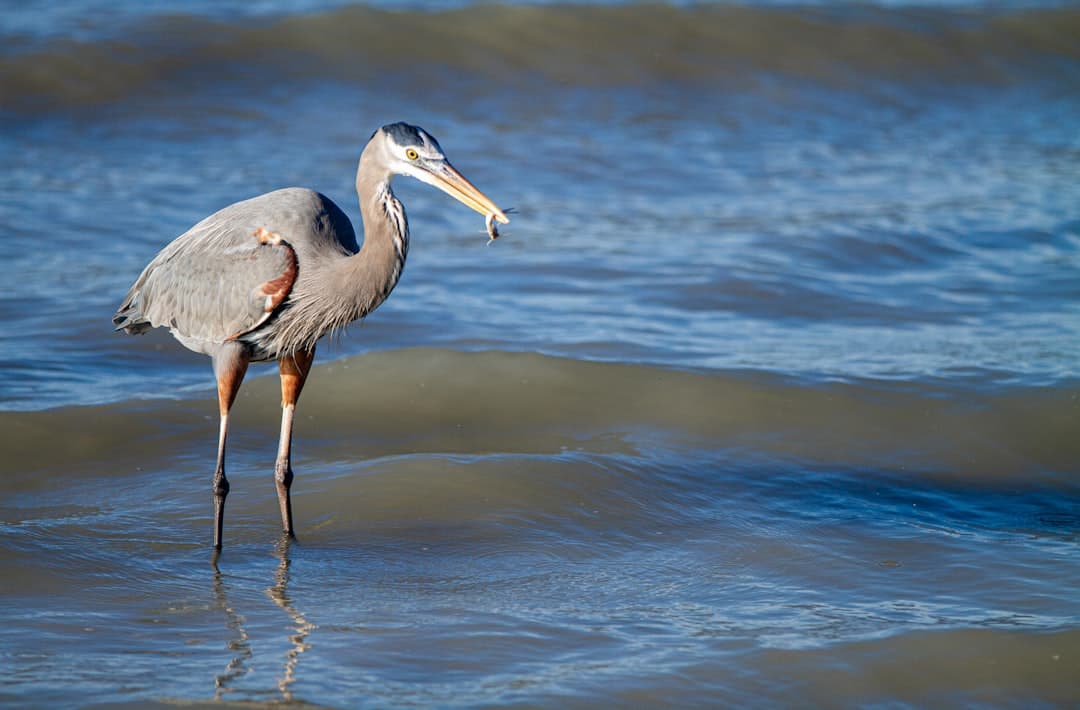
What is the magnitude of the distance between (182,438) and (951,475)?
13.7ft

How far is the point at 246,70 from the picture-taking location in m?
15.4

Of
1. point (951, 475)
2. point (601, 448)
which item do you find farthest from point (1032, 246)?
point (601, 448)

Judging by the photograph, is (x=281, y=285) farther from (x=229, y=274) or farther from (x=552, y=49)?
(x=552, y=49)

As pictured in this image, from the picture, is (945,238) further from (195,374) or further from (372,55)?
(372,55)

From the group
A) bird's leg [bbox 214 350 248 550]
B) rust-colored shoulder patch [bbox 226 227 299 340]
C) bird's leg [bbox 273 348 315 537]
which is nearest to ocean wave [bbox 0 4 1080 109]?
bird's leg [bbox 273 348 315 537]

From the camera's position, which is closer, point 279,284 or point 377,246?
point 377,246

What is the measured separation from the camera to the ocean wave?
1491cm

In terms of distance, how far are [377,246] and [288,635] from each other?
5.37ft

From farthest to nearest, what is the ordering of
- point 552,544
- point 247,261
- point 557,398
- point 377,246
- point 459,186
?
1. point 557,398
2. point 552,544
3. point 247,261
4. point 377,246
5. point 459,186

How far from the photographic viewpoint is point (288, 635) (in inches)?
190

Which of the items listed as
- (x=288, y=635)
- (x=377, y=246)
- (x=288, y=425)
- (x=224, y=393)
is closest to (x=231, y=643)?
(x=288, y=635)

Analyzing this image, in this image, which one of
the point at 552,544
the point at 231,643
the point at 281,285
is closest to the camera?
the point at 231,643

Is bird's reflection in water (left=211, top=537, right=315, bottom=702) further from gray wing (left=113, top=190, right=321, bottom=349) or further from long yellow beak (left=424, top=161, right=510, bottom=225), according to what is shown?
long yellow beak (left=424, top=161, right=510, bottom=225)

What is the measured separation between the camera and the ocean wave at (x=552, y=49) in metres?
14.9
